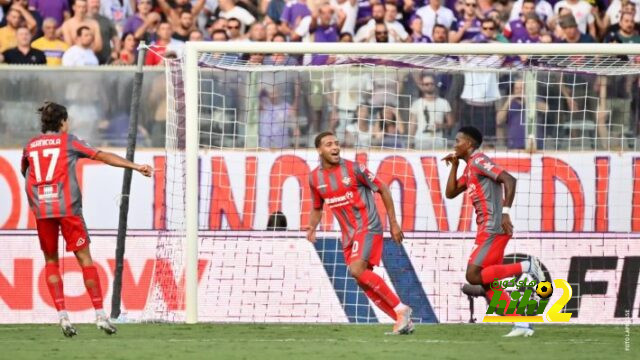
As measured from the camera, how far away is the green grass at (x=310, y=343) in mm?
11031

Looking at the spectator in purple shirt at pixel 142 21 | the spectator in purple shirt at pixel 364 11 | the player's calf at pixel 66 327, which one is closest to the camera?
the player's calf at pixel 66 327

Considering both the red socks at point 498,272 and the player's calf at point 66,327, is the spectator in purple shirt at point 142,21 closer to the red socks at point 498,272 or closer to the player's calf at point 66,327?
the player's calf at point 66,327

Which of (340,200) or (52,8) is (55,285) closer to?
(340,200)

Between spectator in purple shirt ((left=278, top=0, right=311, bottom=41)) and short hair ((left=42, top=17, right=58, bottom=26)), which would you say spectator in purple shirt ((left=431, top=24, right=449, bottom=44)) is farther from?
short hair ((left=42, top=17, right=58, bottom=26))

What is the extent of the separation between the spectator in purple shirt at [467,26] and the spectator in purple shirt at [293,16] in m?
1.97

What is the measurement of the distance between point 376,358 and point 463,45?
4.82 m

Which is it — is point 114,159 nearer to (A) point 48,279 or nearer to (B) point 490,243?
(A) point 48,279

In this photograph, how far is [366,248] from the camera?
13.1m

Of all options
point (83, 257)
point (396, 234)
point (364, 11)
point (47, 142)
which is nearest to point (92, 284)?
point (83, 257)

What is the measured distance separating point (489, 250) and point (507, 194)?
0.65m

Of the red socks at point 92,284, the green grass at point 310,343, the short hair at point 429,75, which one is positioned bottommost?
the green grass at point 310,343

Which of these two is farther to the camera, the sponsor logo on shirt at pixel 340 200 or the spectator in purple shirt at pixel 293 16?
the spectator in purple shirt at pixel 293 16

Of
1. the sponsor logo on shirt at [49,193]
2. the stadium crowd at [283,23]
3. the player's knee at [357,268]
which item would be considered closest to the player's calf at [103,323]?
the sponsor logo on shirt at [49,193]

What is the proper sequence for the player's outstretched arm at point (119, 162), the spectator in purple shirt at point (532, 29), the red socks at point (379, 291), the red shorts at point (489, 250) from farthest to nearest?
1. the spectator in purple shirt at point (532, 29)
2. the red shorts at point (489, 250)
3. the red socks at point (379, 291)
4. the player's outstretched arm at point (119, 162)
